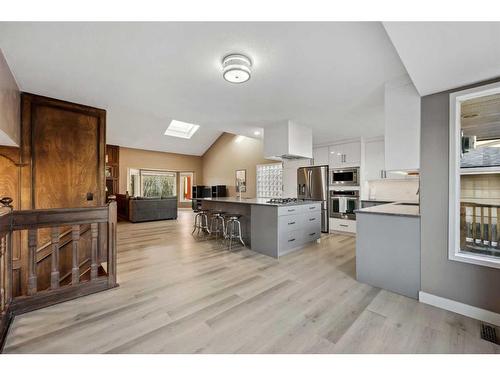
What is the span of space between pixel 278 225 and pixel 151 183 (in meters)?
7.90

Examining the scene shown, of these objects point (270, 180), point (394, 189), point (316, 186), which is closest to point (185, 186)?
point (270, 180)

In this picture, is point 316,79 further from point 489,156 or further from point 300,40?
point 489,156

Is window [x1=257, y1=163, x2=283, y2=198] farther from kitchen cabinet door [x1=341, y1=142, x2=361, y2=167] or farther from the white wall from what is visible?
the white wall

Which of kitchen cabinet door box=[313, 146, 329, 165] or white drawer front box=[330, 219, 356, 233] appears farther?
kitchen cabinet door box=[313, 146, 329, 165]

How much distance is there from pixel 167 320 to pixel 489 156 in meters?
2.98

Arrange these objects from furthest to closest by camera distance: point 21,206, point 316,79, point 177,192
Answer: point 177,192 < point 21,206 < point 316,79

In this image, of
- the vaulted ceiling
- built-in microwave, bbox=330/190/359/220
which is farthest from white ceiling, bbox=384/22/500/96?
built-in microwave, bbox=330/190/359/220

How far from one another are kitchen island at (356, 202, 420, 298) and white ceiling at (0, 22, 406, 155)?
1515mm

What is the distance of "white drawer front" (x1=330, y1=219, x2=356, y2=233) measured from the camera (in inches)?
195
